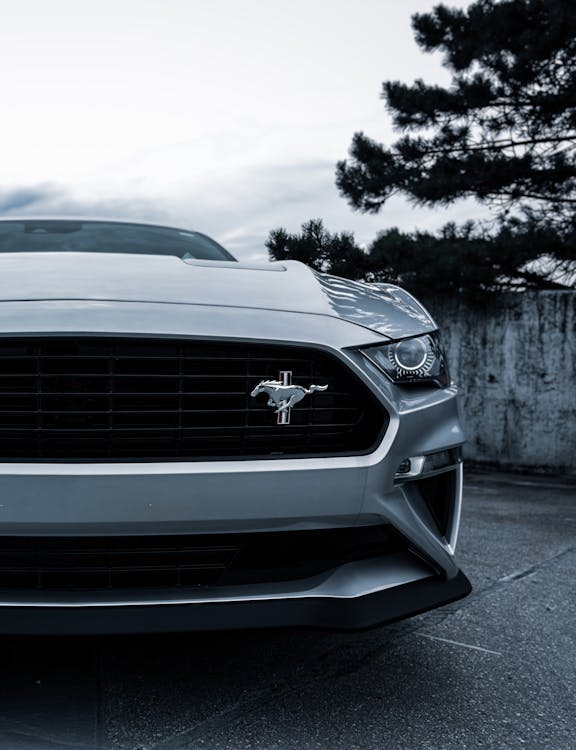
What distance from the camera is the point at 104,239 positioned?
3764 mm

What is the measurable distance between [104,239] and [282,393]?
198 cm

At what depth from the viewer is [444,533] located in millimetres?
2305

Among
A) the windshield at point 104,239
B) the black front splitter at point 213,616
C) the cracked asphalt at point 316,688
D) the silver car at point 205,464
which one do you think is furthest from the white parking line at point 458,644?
the windshield at point 104,239

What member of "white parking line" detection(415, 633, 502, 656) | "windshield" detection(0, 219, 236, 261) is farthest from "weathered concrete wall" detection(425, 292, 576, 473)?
"white parking line" detection(415, 633, 502, 656)

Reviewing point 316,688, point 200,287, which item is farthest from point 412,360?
point 316,688

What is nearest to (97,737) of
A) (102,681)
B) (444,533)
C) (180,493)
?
(102,681)

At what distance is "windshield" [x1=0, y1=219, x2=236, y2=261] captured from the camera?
360cm

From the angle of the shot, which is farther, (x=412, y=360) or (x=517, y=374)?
(x=517, y=374)

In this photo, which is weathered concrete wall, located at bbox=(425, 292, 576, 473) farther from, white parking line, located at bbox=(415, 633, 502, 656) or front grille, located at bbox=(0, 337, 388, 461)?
front grille, located at bbox=(0, 337, 388, 461)

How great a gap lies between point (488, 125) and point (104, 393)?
700 cm

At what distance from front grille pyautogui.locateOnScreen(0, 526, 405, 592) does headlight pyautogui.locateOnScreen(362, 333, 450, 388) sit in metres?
0.42

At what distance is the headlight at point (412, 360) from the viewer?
2.20 metres

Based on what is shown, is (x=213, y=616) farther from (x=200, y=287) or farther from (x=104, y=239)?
(x=104, y=239)

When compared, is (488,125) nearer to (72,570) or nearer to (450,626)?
(450,626)
